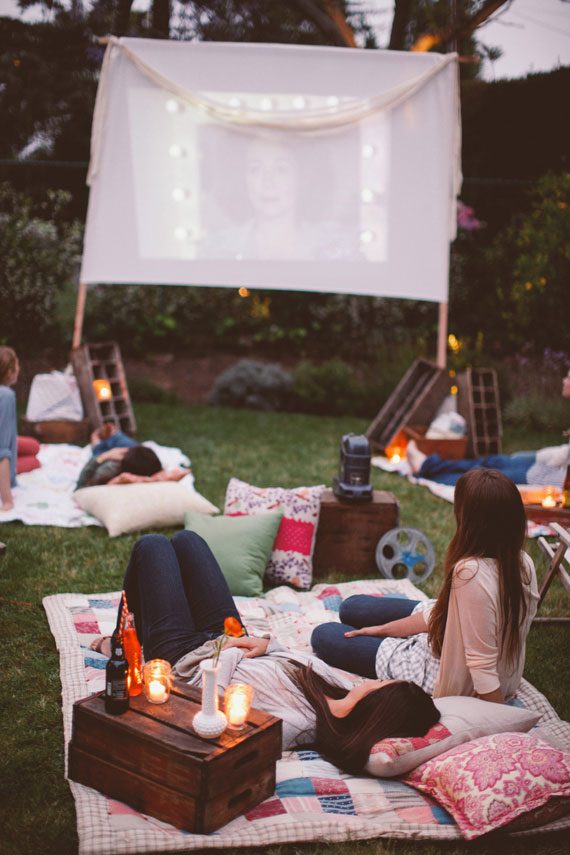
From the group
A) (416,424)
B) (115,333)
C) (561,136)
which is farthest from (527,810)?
(561,136)

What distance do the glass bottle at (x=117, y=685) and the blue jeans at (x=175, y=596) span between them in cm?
45

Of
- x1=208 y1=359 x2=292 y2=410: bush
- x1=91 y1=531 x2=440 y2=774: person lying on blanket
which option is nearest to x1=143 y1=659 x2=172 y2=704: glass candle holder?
x1=91 y1=531 x2=440 y2=774: person lying on blanket

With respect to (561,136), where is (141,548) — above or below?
below

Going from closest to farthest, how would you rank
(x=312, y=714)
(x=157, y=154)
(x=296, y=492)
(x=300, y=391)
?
(x=312, y=714), (x=296, y=492), (x=157, y=154), (x=300, y=391)

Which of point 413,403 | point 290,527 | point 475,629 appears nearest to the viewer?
point 475,629

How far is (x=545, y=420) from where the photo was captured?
9.51m

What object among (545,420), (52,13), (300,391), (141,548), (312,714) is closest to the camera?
(312,714)

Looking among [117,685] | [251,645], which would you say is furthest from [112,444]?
[117,685]

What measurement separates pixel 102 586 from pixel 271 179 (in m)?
4.70

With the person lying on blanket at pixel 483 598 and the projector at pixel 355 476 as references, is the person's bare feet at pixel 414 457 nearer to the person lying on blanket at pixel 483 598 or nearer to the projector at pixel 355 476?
the projector at pixel 355 476

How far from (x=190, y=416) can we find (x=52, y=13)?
6.33 metres

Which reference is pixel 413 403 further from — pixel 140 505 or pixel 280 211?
pixel 140 505

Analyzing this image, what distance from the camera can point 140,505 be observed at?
5.37m

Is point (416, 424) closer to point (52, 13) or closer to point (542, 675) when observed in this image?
point (542, 675)
